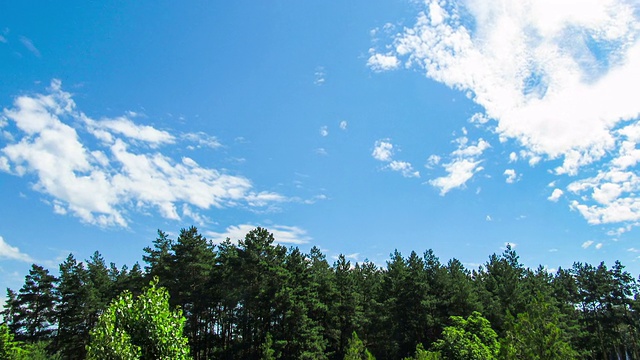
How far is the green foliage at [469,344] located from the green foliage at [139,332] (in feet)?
78.3

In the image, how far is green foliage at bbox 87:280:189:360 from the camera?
10.5 metres

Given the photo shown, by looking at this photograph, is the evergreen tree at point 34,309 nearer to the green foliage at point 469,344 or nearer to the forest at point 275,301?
the forest at point 275,301

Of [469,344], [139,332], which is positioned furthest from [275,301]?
[139,332]

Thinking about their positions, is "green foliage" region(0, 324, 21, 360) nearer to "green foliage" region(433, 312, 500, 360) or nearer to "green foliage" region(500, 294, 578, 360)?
"green foliage" region(500, 294, 578, 360)

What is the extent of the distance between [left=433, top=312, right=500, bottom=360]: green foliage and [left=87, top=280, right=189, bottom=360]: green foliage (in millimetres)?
23876

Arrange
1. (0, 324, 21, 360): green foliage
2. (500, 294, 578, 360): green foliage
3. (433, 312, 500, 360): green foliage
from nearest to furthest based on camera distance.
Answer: (500, 294, 578, 360): green foliage, (0, 324, 21, 360): green foliage, (433, 312, 500, 360): green foliage

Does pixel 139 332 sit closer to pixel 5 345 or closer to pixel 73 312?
pixel 5 345

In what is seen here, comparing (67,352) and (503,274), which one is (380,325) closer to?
(503,274)

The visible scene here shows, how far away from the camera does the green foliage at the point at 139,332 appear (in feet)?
34.6

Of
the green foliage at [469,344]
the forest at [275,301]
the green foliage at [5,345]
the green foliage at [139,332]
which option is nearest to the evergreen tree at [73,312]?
the forest at [275,301]

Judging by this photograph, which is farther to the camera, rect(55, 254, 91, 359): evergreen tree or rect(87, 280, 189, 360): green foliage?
rect(55, 254, 91, 359): evergreen tree

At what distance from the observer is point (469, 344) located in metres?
30.9

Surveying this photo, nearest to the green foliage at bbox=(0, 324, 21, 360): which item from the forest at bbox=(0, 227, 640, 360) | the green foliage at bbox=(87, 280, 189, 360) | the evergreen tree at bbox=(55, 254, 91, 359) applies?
the green foliage at bbox=(87, 280, 189, 360)

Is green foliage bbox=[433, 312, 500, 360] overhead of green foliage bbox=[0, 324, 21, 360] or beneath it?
beneath
